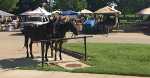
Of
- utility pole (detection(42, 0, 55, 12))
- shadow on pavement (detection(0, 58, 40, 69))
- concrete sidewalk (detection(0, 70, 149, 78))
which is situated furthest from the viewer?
utility pole (detection(42, 0, 55, 12))

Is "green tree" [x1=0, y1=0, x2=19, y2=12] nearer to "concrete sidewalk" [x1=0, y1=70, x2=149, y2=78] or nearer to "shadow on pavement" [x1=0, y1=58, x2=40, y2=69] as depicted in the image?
"shadow on pavement" [x1=0, y1=58, x2=40, y2=69]

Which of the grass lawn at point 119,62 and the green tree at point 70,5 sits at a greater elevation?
the green tree at point 70,5

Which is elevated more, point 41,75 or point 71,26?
point 71,26

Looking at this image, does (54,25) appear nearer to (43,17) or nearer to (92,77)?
(92,77)

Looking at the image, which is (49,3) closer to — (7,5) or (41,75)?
(7,5)

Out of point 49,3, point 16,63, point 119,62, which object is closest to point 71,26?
point 119,62

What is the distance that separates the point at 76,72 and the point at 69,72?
0.23 meters

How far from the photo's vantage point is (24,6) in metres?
84.7

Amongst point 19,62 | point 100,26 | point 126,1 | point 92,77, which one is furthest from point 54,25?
point 126,1

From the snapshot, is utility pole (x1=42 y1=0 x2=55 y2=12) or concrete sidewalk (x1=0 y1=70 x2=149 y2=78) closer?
concrete sidewalk (x1=0 y1=70 x2=149 y2=78)

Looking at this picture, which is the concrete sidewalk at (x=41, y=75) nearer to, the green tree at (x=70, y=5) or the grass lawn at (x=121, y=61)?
the grass lawn at (x=121, y=61)

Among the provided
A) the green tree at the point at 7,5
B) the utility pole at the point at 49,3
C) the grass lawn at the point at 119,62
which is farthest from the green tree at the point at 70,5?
the grass lawn at the point at 119,62

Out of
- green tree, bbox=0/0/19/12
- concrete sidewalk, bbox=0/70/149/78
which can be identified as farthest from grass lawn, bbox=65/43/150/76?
green tree, bbox=0/0/19/12

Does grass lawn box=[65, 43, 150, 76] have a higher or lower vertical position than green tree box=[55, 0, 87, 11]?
lower
